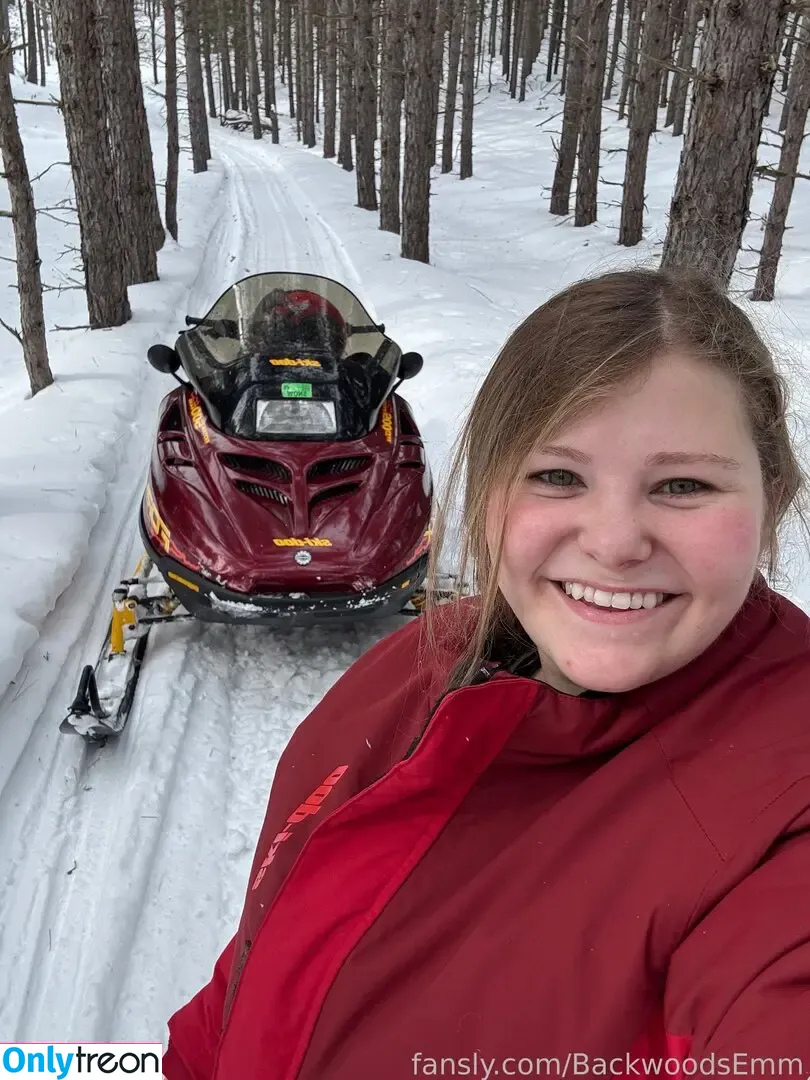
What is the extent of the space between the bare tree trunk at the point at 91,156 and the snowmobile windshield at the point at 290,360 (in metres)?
4.94

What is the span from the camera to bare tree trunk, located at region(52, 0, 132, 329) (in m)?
7.93

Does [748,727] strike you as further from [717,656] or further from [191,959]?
[191,959]

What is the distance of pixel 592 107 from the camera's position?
15906 millimetres

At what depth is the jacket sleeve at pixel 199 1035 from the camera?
1.47m

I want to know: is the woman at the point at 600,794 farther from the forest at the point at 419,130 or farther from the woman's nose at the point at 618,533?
the forest at the point at 419,130

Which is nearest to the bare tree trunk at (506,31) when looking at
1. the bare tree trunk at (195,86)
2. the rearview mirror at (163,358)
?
the bare tree trunk at (195,86)

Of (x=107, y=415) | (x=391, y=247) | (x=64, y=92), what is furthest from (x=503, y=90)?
(x=107, y=415)

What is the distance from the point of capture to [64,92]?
8.20 m

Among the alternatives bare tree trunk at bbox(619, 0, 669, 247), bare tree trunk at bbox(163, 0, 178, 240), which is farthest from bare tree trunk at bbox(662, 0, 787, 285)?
bare tree trunk at bbox(163, 0, 178, 240)

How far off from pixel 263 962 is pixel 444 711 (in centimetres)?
49

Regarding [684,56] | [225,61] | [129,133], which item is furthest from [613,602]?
[225,61]

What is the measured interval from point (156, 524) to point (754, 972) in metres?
3.31

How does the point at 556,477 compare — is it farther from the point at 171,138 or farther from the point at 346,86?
the point at 346,86

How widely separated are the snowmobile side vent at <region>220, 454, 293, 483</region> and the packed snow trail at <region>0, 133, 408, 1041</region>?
2.69 feet
